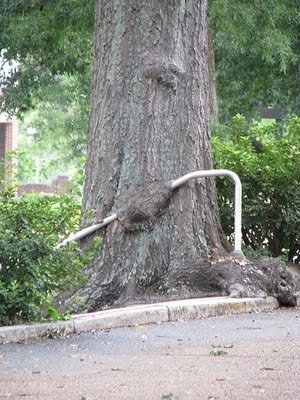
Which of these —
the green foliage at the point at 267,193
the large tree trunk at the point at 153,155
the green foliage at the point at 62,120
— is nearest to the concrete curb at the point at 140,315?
the large tree trunk at the point at 153,155

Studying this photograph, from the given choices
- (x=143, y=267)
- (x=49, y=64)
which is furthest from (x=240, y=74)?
(x=143, y=267)

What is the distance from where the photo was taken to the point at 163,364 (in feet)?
26.0

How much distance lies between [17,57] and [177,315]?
19.2 m

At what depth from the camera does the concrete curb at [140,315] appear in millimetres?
9055

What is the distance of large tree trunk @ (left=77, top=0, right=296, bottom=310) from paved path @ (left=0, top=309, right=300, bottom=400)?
124cm

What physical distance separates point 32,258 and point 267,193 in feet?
16.9

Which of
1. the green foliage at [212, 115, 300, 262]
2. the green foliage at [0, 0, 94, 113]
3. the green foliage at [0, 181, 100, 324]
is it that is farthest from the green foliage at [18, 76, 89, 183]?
the green foliage at [212, 115, 300, 262]

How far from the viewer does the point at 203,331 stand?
9773mm

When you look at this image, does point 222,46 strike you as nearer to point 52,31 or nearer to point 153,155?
point 52,31

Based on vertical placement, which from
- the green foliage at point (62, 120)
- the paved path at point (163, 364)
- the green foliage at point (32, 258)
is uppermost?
the green foliage at point (62, 120)

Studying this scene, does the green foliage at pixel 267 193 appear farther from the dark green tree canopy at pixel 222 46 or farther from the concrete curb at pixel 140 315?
the dark green tree canopy at pixel 222 46

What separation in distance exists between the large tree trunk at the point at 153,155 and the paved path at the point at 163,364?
1.24 meters

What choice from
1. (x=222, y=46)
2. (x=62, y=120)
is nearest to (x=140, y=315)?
(x=222, y=46)

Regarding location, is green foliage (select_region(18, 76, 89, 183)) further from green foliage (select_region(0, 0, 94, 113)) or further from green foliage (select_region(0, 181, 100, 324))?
green foliage (select_region(0, 0, 94, 113))
